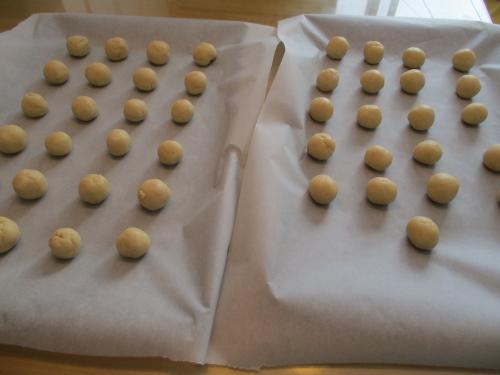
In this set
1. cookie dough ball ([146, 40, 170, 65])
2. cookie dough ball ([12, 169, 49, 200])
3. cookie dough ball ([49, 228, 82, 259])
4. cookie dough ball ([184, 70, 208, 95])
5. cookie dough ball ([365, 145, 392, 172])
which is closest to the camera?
cookie dough ball ([49, 228, 82, 259])

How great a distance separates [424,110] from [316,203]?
21.8 inches

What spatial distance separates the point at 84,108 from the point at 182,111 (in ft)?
1.11

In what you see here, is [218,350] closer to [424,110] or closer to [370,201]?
[370,201]

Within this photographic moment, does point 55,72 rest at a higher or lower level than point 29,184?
higher

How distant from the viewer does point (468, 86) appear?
4.93ft

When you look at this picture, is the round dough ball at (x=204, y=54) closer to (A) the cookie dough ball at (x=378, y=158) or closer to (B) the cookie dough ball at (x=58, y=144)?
→ (B) the cookie dough ball at (x=58, y=144)

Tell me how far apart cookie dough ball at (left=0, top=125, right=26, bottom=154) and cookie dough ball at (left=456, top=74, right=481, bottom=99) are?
1.57 meters

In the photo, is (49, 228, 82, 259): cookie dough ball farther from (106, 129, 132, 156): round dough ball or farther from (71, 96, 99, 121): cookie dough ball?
(71, 96, 99, 121): cookie dough ball

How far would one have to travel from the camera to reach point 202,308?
94cm

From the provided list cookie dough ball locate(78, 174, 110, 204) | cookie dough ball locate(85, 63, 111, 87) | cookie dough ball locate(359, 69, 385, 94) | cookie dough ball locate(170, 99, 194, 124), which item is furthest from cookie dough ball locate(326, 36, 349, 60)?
cookie dough ball locate(78, 174, 110, 204)

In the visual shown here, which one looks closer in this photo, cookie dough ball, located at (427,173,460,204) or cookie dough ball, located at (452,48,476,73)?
cookie dough ball, located at (427,173,460,204)

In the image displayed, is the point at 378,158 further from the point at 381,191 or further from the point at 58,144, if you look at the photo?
the point at 58,144

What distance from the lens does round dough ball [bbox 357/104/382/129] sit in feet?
4.59

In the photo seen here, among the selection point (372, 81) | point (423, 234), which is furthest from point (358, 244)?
point (372, 81)
